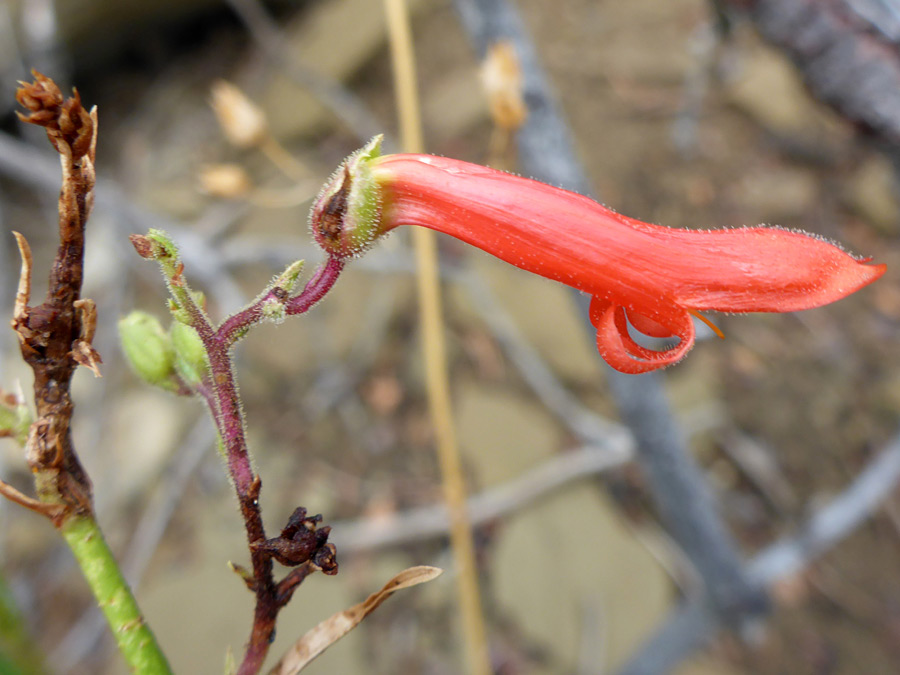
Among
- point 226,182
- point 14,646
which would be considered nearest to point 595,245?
point 14,646

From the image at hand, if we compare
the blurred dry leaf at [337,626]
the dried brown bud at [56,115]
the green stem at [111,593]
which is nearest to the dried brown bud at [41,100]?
the dried brown bud at [56,115]

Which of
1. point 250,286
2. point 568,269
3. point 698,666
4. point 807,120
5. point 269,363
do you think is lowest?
point 698,666

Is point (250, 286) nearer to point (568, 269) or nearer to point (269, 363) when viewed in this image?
point (269, 363)

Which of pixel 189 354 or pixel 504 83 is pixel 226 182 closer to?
pixel 504 83

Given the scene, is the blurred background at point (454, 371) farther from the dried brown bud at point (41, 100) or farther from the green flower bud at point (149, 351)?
the dried brown bud at point (41, 100)

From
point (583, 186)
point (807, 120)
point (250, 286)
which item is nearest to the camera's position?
point (583, 186)

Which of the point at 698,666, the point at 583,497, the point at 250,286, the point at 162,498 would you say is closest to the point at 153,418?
the point at 162,498
